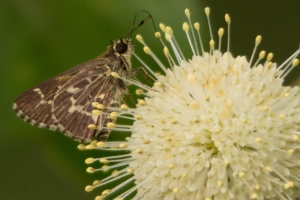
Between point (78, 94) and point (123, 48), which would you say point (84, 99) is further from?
point (123, 48)

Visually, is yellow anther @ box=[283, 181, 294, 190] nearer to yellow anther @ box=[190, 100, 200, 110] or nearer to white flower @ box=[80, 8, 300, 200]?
white flower @ box=[80, 8, 300, 200]

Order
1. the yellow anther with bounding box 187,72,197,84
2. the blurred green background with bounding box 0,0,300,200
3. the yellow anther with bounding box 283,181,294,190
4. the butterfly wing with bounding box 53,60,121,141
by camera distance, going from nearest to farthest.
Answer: the yellow anther with bounding box 283,181,294,190 → the yellow anther with bounding box 187,72,197,84 → the butterfly wing with bounding box 53,60,121,141 → the blurred green background with bounding box 0,0,300,200

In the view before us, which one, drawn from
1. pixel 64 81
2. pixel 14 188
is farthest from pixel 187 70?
pixel 14 188

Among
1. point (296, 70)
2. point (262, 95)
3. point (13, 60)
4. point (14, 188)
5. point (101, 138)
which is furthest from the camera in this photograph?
point (14, 188)

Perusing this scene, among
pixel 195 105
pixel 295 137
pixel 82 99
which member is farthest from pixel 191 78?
pixel 82 99

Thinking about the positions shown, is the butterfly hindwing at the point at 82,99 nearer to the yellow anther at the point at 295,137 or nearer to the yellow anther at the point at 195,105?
the yellow anther at the point at 195,105

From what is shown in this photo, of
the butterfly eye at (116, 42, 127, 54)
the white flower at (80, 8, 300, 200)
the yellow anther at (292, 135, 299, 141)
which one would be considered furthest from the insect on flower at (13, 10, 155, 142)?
the yellow anther at (292, 135, 299, 141)

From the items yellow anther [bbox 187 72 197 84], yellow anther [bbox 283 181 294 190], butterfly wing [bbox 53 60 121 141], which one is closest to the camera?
yellow anther [bbox 283 181 294 190]

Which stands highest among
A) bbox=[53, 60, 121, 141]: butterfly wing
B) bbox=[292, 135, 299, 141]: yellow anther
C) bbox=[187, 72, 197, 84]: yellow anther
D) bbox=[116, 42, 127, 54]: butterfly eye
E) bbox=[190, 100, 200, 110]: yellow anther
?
bbox=[116, 42, 127, 54]: butterfly eye

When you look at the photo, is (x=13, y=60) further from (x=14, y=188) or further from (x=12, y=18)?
(x=14, y=188)
